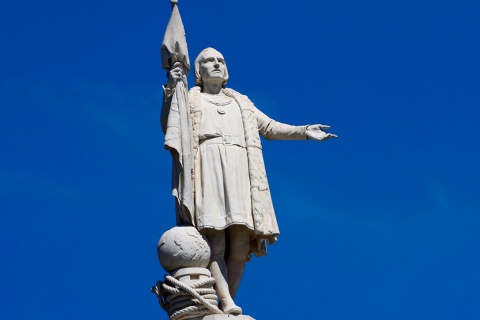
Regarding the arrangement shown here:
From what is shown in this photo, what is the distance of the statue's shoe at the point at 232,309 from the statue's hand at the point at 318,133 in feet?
9.32

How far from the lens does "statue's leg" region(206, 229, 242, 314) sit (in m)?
18.0

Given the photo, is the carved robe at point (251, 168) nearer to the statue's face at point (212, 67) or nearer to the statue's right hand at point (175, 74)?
the statue's face at point (212, 67)

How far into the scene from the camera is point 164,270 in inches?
707

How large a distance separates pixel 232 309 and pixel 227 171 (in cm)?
194

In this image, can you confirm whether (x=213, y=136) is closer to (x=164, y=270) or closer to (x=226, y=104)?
(x=226, y=104)

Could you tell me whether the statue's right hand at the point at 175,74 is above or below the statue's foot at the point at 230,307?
above

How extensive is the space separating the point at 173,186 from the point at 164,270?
1.15 meters

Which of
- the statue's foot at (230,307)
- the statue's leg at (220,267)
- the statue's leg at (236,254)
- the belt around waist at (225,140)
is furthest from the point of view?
the belt around waist at (225,140)

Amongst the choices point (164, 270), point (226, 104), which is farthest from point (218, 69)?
point (164, 270)

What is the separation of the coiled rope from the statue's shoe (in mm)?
218

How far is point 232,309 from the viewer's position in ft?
58.7

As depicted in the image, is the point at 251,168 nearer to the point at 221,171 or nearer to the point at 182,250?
the point at 221,171

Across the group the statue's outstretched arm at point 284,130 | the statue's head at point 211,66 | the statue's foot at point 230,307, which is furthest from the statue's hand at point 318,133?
the statue's foot at point 230,307

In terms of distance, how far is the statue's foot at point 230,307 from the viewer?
1788 centimetres
